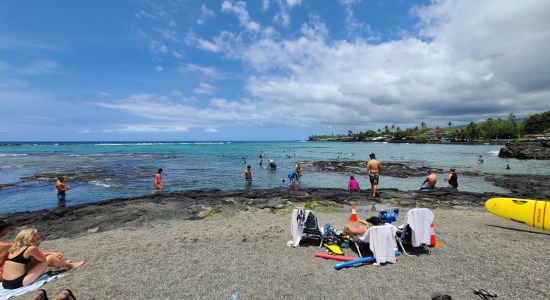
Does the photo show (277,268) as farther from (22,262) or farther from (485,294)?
(22,262)

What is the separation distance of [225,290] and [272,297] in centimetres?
106

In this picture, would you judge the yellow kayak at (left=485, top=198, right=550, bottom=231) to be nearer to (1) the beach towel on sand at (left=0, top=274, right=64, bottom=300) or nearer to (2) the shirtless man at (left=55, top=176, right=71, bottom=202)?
(1) the beach towel on sand at (left=0, top=274, right=64, bottom=300)

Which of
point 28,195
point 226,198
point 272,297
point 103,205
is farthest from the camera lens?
point 28,195

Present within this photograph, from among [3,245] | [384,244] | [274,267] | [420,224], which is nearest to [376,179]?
[420,224]

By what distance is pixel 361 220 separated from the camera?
450 inches

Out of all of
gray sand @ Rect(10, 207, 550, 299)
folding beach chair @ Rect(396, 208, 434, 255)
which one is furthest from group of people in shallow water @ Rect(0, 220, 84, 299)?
folding beach chair @ Rect(396, 208, 434, 255)

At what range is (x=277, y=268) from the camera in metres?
7.02

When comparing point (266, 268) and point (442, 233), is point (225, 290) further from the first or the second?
point (442, 233)

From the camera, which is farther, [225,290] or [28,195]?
[28,195]

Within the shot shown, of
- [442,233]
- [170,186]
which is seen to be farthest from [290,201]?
[170,186]

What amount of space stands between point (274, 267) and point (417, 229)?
4.16 meters

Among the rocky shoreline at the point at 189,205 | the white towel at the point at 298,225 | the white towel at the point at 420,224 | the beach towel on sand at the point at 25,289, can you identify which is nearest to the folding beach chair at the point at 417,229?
the white towel at the point at 420,224

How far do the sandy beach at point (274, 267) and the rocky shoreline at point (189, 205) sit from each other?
1469mm

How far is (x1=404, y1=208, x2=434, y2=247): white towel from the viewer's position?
305 inches
